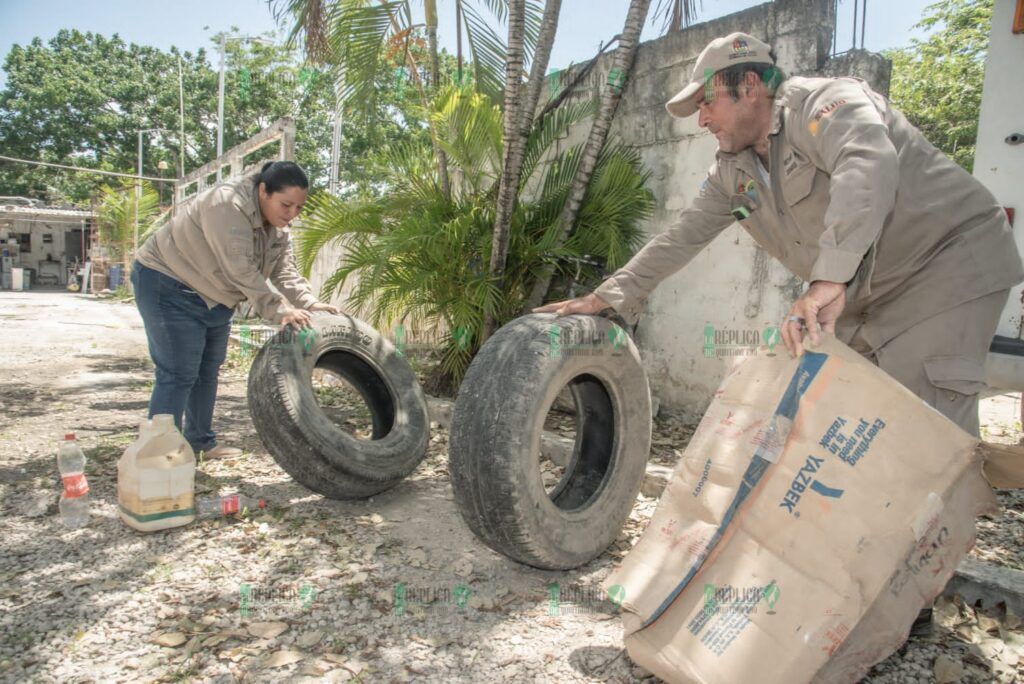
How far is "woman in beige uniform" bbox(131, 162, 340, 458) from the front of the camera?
12.1 feet

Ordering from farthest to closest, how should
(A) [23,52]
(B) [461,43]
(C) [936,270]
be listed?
(A) [23,52] → (B) [461,43] → (C) [936,270]

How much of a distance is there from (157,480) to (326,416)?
85 centimetres

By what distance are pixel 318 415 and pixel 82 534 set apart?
3.92 feet

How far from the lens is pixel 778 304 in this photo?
483 cm

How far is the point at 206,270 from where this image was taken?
12.5 feet

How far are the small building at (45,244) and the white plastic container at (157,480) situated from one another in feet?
105

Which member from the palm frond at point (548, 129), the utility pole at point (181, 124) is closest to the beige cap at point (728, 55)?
the palm frond at point (548, 129)

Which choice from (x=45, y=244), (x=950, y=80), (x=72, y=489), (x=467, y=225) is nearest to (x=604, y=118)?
(x=467, y=225)

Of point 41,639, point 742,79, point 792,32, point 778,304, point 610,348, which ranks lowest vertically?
point 41,639

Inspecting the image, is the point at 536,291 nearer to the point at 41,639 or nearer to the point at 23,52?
the point at 41,639

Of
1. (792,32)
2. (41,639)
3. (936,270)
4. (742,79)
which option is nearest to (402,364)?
(41,639)

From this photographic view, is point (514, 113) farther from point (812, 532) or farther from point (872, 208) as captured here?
point (812, 532)

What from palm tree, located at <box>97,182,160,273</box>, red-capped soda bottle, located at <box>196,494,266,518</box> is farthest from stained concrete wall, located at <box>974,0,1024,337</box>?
palm tree, located at <box>97,182,160,273</box>

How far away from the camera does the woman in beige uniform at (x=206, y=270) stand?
12.1 ft
